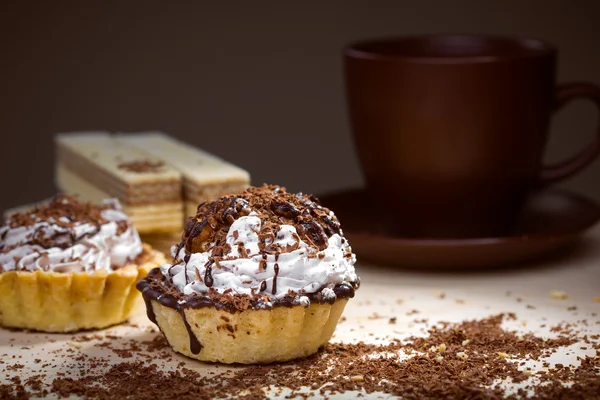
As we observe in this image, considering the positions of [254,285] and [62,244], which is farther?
[62,244]

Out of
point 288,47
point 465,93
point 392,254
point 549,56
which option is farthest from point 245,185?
point 288,47

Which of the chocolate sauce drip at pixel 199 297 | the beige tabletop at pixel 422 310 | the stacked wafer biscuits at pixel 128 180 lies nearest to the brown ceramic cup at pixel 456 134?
the beige tabletop at pixel 422 310

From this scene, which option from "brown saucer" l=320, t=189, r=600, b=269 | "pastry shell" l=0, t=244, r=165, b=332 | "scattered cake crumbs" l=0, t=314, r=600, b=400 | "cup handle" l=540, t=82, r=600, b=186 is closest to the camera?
"scattered cake crumbs" l=0, t=314, r=600, b=400

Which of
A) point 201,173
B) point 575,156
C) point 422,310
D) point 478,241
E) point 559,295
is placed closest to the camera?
point 422,310

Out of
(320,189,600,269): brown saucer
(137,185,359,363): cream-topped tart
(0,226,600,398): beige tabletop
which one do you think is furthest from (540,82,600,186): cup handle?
(137,185,359,363): cream-topped tart

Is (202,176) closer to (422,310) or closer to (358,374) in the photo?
(422,310)

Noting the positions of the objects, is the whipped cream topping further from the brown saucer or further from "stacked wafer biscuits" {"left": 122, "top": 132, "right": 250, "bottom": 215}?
the brown saucer

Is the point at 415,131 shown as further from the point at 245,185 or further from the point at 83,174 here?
the point at 83,174

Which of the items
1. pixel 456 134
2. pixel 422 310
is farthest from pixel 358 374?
pixel 456 134
